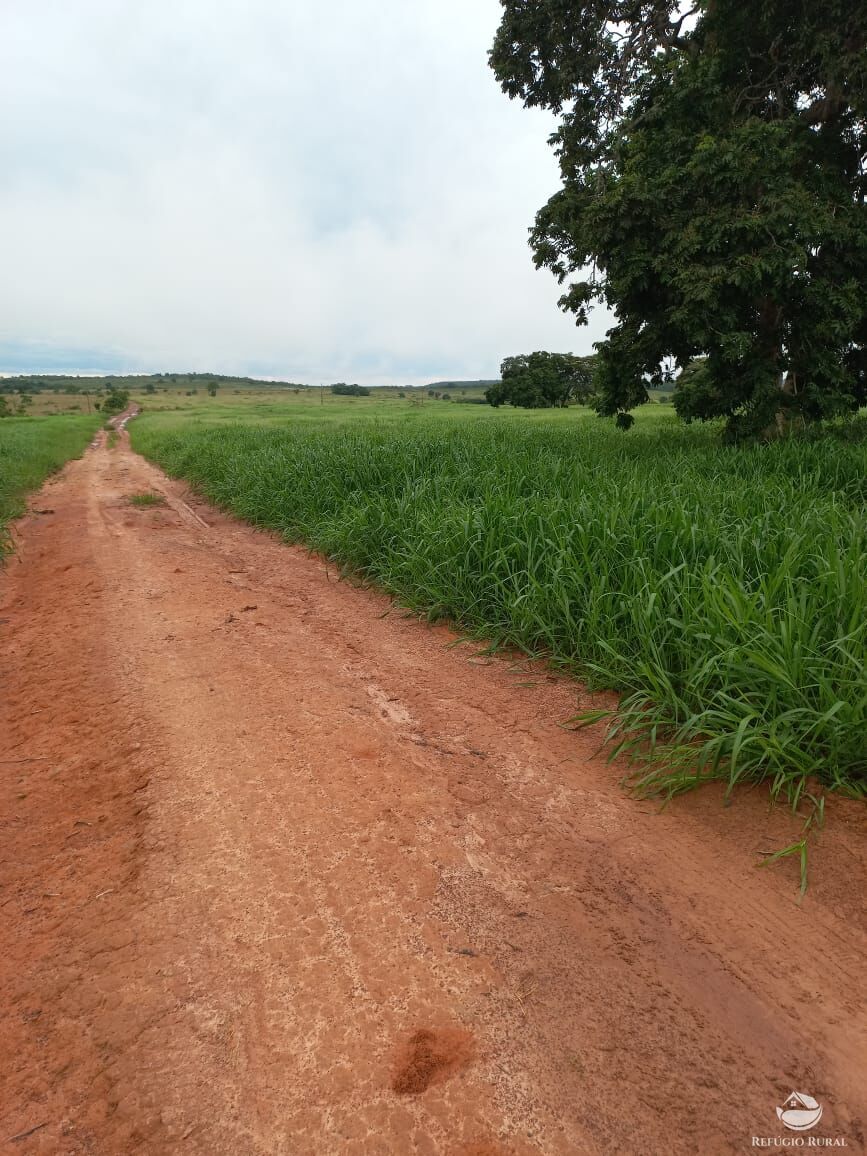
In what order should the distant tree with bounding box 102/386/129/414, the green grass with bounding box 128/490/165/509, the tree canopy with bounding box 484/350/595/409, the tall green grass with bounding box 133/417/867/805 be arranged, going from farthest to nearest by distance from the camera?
1. the distant tree with bounding box 102/386/129/414
2. the tree canopy with bounding box 484/350/595/409
3. the green grass with bounding box 128/490/165/509
4. the tall green grass with bounding box 133/417/867/805

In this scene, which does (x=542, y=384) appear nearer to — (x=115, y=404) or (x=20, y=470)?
(x=20, y=470)

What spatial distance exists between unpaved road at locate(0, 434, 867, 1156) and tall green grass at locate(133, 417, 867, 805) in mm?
264

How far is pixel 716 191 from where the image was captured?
754cm

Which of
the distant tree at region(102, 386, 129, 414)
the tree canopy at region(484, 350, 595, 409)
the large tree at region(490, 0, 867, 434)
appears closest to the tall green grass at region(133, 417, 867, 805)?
the large tree at region(490, 0, 867, 434)

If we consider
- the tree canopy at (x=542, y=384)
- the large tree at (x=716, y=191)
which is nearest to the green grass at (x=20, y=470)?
the large tree at (x=716, y=191)

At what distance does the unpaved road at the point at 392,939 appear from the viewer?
4.19 feet

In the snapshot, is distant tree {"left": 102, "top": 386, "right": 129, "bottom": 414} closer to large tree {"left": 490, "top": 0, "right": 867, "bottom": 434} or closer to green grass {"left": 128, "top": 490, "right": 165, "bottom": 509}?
green grass {"left": 128, "top": 490, "right": 165, "bottom": 509}

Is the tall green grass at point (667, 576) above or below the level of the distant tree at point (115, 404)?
below

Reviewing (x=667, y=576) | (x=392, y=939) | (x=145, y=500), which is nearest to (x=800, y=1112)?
(x=392, y=939)

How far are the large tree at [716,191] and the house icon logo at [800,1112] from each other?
7780 mm

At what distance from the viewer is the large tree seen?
24.3 feet

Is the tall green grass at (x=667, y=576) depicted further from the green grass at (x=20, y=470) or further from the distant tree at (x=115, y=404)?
the distant tree at (x=115, y=404)

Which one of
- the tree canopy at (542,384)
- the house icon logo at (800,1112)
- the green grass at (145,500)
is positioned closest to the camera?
the house icon logo at (800,1112)

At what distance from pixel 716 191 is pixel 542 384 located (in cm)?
3835
